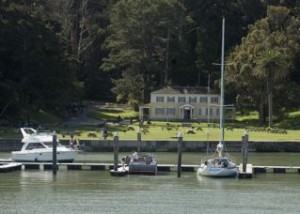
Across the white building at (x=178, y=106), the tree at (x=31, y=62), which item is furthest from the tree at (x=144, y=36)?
the tree at (x=31, y=62)

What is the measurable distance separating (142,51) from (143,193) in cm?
8767

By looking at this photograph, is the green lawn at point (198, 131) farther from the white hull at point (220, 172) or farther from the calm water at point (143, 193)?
the calm water at point (143, 193)

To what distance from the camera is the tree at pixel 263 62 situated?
12169cm

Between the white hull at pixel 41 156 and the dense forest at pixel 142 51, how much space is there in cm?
3626

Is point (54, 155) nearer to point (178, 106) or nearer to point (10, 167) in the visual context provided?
point (10, 167)

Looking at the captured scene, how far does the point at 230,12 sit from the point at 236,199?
99.3 meters

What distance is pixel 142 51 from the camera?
14112cm

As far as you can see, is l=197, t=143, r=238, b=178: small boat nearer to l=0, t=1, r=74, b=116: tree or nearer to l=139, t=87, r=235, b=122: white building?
l=0, t=1, r=74, b=116: tree

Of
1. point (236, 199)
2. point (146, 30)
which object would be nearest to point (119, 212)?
point (236, 199)

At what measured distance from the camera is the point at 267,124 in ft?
404

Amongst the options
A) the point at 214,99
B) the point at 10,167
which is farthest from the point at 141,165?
the point at 214,99

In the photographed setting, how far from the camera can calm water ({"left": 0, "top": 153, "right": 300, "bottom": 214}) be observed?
160 feet

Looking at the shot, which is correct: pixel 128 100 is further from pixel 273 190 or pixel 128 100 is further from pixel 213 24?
pixel 273 190

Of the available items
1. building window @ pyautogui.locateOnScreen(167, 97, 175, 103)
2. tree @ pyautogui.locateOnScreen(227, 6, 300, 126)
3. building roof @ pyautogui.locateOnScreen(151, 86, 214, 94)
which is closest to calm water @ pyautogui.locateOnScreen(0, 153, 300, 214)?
tree @ pyautogui.locateOnScreen(227, 6, 300, 126)
